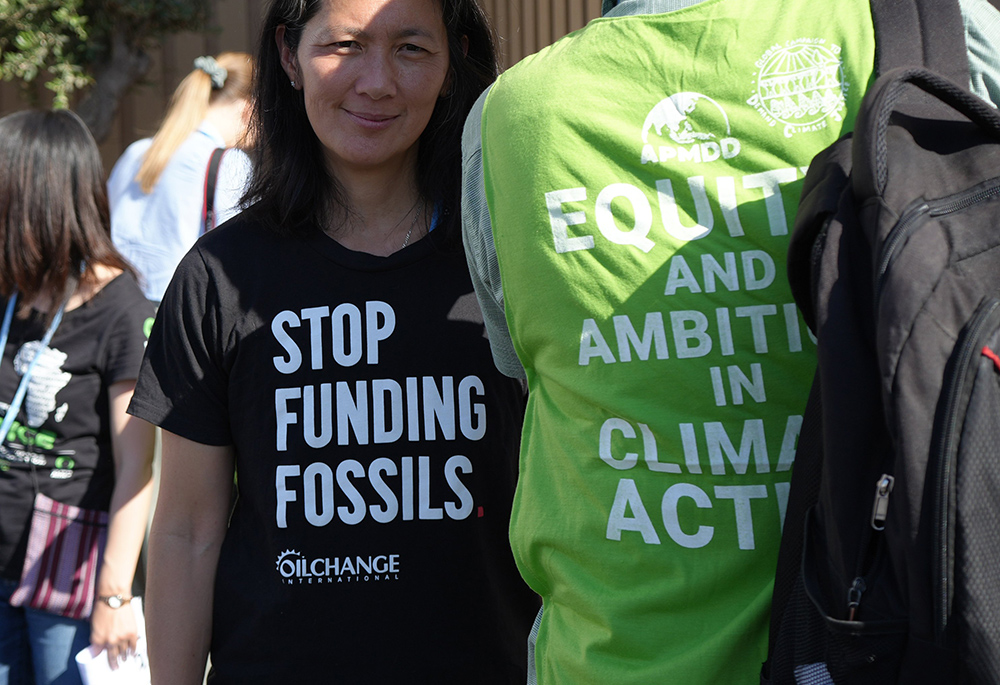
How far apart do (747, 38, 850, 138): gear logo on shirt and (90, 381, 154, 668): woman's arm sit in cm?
204

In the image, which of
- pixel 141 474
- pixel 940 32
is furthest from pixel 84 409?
pixel 940 32

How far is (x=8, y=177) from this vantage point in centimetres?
281

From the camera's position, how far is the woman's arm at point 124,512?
2623 mm

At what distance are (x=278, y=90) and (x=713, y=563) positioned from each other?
4.05 feet

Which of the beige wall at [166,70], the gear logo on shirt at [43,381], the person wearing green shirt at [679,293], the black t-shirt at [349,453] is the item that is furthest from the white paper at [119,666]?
the beige wall at [166,70]

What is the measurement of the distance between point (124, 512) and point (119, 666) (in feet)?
1.29

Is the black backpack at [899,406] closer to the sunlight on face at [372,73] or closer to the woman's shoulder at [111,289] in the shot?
the sunlight on face at [372,73]

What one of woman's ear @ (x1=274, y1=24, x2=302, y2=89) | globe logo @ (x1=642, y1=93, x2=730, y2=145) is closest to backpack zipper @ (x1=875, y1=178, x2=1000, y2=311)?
globe logo @ (x1=642, y1=93, x2=730, y2=145)

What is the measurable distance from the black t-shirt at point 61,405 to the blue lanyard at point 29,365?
1 cm

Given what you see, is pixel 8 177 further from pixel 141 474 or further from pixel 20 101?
pixel 20 101

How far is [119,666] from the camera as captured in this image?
8.36 ft

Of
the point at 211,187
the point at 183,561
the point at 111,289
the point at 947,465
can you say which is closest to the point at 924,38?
the point at 947,465

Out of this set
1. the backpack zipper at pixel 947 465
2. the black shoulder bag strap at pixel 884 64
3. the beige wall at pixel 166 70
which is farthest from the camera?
the beige wall at pixel 166 70

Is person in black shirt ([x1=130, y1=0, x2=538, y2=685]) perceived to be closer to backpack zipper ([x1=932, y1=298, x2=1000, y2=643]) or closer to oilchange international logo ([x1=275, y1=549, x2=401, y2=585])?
oilchange international logo ([x1=275, y1=549, x2=401, y2=585])
